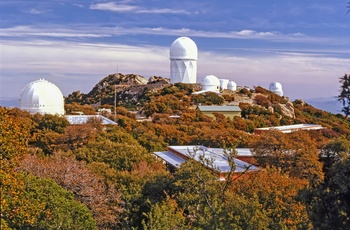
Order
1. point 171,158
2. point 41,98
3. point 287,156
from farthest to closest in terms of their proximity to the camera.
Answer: point 41,98, point 171,158, point 287,156

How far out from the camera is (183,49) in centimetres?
5800

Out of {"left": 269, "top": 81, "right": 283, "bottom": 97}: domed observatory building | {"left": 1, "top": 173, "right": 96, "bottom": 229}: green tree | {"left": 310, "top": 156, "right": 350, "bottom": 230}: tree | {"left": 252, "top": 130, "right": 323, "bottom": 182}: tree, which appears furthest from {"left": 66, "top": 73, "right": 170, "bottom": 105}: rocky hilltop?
{"left": 310, "top": 156, "right": 350, "bottom": 230}: tree

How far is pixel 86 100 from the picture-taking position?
67.4m

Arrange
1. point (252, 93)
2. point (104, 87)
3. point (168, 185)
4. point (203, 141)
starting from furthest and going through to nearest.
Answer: point (104, 87), point (252, 93), point (203, 141), point (168, 185)

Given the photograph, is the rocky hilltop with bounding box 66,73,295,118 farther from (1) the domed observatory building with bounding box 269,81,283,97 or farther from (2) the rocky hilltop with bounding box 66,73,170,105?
(1) the domed observatory building with bounding box 269,81,283,97

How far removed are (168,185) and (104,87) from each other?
59611mm

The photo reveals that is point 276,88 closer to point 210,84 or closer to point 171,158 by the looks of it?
point 210,84

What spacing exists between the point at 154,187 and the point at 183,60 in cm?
4377

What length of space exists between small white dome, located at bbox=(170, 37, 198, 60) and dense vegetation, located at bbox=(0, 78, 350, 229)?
30.2 m

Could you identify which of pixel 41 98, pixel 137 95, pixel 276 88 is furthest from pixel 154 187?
pixel 276 88

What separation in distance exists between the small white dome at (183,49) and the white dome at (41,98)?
24.7 meters

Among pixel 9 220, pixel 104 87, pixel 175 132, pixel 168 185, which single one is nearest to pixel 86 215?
pixel 9 220

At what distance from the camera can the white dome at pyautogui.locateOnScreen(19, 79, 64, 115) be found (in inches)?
1382

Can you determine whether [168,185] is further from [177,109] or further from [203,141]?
[177,109]
